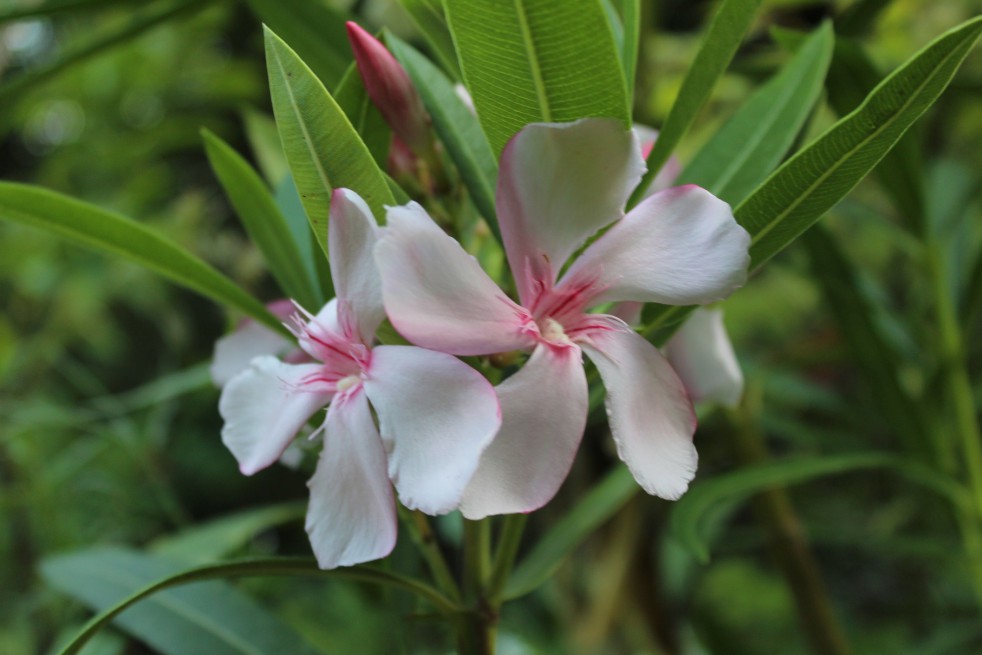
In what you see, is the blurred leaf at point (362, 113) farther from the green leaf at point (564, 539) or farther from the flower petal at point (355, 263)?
the green leaf at point (564, 539)

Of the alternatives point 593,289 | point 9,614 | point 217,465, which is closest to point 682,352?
point 593,289

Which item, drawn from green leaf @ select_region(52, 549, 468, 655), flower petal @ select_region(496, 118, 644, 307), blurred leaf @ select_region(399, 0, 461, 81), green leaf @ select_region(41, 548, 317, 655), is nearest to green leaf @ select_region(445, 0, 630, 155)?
flower petal @ select_region(496, 118, 644, 307)

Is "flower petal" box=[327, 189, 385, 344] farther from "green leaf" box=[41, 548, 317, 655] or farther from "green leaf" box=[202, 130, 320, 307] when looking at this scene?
"green leaf" box=[41, 548, 317, 655]

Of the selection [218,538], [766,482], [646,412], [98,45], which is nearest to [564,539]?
[766,482]

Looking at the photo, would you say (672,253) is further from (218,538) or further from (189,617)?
(218,538)

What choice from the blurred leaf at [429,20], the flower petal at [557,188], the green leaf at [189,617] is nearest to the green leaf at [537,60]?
the flower petal at [557,188]

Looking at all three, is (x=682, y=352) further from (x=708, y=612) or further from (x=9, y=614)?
(x=9, y=614)

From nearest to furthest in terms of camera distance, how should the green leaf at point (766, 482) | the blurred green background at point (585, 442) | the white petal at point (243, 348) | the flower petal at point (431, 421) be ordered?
1. the flower petal at point (431, 421)
2. the white petal at point (243, 348)
3. the green leaf at point (766, 482)
4. the blurred green background at point (585, 442)
